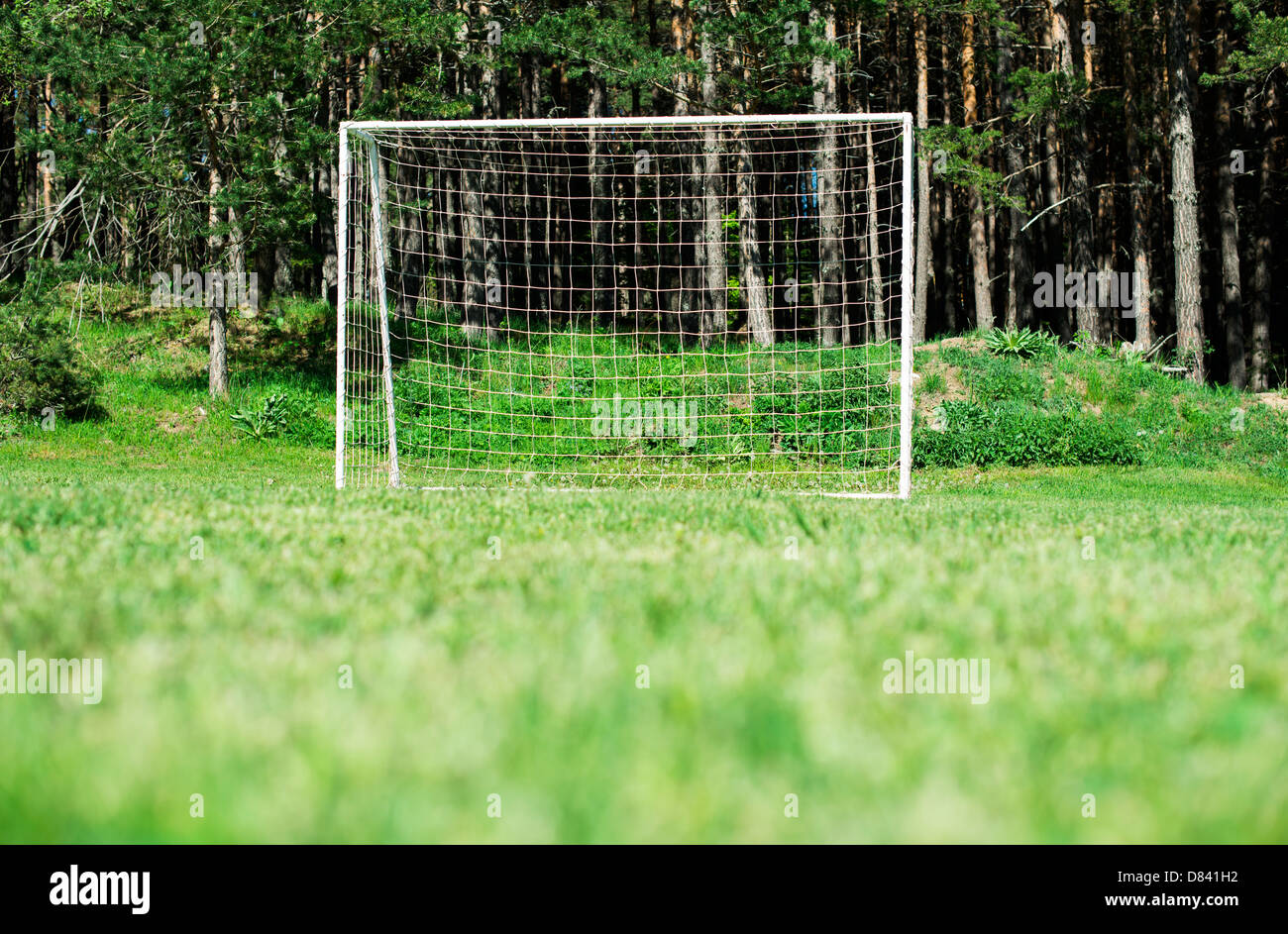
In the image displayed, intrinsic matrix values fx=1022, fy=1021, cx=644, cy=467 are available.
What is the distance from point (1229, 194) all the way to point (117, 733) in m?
28.2

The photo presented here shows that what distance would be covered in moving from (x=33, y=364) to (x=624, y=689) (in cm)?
1637

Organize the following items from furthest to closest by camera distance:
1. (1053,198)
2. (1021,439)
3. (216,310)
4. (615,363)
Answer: (1053,198)
(216,310)
(615,363)
(1021,439)

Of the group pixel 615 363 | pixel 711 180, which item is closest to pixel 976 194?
pixel 711 180

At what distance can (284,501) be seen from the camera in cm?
668

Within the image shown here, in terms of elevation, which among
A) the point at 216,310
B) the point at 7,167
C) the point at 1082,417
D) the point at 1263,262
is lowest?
the point at 1082,417

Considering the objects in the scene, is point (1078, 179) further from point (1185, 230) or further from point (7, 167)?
point (7, 167)

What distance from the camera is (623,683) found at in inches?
98.7

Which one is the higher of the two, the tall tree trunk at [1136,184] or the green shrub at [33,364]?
the tall tree trunk at [1136,184]

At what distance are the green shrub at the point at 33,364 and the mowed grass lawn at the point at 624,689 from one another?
40.4ft

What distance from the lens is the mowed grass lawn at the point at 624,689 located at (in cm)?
184

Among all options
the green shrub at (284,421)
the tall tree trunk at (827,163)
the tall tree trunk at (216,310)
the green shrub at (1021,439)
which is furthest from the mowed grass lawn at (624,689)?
the tall tree trunk at (827,163)

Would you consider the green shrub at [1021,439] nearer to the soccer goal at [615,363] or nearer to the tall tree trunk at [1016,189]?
the soccer goal at [615,363]
